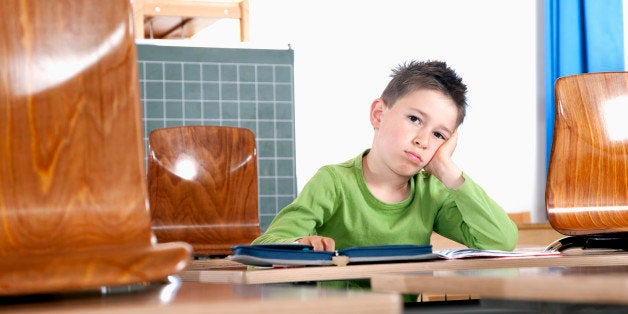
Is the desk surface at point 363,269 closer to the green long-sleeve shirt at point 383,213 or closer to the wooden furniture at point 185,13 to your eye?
the green long-sleeve shirt at point 383,213

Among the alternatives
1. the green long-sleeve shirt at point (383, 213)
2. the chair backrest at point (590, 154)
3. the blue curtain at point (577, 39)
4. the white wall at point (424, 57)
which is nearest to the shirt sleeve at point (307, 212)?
the green long-sleeve shirt at point (383, 213)

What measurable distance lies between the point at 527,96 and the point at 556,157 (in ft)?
10.9

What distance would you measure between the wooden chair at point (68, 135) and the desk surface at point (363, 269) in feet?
1.35

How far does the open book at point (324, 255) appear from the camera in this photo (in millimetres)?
1601

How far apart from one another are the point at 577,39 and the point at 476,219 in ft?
12.8

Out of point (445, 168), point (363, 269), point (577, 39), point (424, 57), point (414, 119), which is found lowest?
point (363, 269)

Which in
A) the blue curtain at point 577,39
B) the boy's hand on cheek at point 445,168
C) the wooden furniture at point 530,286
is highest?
the blue curtain at point 577,39

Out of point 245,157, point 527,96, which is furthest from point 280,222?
point 527,96

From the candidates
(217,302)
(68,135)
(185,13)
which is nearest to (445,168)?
(68,135)

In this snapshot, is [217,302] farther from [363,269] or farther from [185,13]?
[185,13]

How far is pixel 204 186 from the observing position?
3.47 metres

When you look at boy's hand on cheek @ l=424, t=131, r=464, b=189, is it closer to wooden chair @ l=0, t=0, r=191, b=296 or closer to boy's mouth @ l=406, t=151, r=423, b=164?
boy's mouth @ l=406, t=151, r=423, b=164

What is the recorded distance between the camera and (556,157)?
8.77 ft

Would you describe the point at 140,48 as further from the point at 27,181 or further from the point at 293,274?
the point at 27,181
